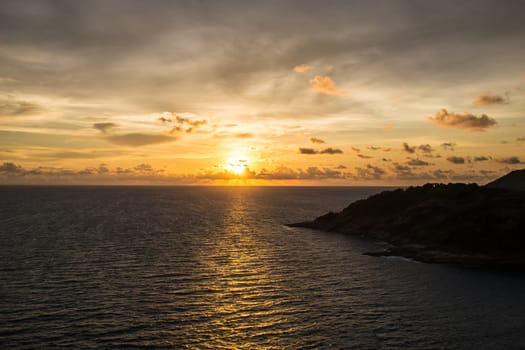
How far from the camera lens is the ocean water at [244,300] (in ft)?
123

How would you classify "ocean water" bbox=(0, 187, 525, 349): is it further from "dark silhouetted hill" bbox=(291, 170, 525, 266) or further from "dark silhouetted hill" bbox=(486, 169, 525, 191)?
"dark silhouetted hill" bbox=(486, 169, 525, 191)

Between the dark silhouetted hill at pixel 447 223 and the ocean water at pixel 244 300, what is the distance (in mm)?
10623

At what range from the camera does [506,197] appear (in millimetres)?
93812

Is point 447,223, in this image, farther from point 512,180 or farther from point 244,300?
point 512,180

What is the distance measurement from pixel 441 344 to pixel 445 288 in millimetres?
20772

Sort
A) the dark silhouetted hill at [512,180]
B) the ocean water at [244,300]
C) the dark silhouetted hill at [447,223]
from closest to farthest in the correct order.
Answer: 1. the ocean water at [244,300]
2. the dark silhouetted hill at [447,223]
3. the dark silhouetted hill at [512,180]

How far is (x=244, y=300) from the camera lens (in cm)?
4884

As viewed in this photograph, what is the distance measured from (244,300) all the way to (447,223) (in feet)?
201

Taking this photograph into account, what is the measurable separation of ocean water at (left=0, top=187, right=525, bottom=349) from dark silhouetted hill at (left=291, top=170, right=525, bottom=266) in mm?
10623

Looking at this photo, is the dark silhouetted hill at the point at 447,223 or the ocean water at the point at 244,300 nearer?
the ocean water at the point at 244,300

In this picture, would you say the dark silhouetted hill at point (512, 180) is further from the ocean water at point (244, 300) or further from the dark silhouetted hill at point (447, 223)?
the ocean water at point (244, 300)

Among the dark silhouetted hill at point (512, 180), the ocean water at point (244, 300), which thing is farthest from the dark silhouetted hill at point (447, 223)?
the dark silhouetted hill at point (512, 180)

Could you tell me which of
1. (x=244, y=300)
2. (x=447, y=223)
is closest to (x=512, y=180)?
(x=447, y=223)

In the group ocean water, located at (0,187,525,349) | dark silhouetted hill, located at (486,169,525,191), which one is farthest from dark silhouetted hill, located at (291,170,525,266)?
dark silhouetted hill, located at (486,169,525,191)
